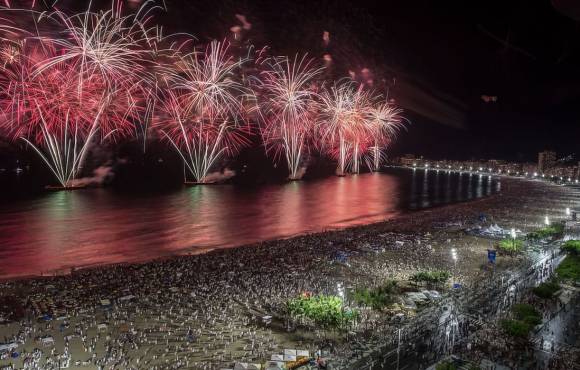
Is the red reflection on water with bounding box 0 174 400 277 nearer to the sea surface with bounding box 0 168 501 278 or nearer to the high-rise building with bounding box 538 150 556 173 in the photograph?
the sea surface with bounding box 0 168 501 278

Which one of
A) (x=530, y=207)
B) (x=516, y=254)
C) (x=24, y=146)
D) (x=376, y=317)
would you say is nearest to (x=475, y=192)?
(x=530, y=207)

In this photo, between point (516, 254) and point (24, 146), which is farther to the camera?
point (24, 146)

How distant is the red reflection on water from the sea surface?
49 millimetres

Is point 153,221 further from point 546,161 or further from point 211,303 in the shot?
point 546,161

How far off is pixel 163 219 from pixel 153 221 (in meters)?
1.00

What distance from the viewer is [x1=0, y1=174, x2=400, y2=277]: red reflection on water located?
969 inches

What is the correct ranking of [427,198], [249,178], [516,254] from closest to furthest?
1. [516,254]
2. [427,198]
3. [249,178]

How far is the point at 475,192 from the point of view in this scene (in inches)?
2527

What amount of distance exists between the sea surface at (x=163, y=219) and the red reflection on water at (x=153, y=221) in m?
0.05

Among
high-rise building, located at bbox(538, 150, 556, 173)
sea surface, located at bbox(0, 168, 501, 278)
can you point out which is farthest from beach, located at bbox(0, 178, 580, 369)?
high-rise building, located at bbox(538, 150, 556, 173)

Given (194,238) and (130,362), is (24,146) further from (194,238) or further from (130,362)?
(130,362)

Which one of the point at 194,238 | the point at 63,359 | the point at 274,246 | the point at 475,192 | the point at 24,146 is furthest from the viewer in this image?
the point at 24,146

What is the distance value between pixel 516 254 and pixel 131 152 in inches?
3374

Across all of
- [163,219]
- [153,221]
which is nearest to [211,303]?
[153,221]
